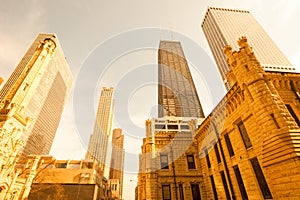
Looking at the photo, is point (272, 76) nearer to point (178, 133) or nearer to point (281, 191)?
point (281, 191)

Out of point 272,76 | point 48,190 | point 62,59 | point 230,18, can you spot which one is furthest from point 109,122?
point 272,76

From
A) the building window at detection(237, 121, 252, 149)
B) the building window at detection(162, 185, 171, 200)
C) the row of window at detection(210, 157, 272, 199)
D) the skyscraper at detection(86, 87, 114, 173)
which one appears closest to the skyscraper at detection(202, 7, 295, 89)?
the building window at detection(162, 185, 171, 200)

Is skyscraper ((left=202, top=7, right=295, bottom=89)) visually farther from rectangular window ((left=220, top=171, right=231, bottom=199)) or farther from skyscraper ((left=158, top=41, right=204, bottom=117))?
rectangular window ((left=220, top=171, right=231, bottom=199))

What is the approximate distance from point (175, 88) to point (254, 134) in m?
76.5

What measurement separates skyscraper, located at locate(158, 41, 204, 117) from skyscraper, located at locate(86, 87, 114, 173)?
100122 mm

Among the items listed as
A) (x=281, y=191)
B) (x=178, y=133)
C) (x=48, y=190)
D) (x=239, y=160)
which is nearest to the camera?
(x=281, y=191)

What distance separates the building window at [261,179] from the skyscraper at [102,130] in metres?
150

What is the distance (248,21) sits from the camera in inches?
3652

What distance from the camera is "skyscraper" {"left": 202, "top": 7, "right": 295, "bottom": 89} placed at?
75250 millimetres

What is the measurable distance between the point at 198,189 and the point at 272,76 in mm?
16742

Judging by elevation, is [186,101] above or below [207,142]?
above

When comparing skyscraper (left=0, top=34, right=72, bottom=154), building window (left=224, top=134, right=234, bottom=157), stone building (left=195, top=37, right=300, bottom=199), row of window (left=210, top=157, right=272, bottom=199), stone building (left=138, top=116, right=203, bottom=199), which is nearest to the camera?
stone building (left=195, top=37, right=300, bottom=199)

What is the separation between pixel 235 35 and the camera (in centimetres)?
8381

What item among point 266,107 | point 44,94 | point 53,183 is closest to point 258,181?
point 266,107
